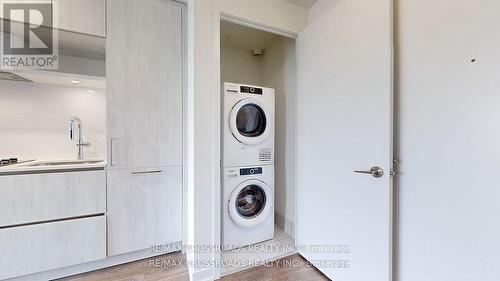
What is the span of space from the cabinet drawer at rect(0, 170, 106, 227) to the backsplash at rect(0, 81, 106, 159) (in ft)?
2.00

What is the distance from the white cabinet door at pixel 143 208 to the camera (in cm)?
169

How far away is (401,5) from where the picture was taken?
47.4 inches

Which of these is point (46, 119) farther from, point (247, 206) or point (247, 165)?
point (247, 206)

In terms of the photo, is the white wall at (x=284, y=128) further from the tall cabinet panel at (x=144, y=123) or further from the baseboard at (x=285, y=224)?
the tall cabinet panel at (x=144, y=123)

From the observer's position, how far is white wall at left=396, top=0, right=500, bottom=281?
2.93 feet

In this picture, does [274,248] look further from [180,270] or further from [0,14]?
[0,14]

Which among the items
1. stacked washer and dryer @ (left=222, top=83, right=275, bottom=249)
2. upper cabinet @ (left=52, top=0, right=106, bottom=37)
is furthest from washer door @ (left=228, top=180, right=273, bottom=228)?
upper cabinet @ (left=52, top=0, right=106, bottom=37)

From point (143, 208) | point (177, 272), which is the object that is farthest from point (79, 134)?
point (177, 272)

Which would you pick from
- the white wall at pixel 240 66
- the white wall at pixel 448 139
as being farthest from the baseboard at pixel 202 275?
the white wall at pixel 240 66

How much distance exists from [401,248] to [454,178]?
19.9 inches

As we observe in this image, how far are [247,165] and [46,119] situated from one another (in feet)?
6.36

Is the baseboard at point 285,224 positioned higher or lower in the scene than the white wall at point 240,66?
lower

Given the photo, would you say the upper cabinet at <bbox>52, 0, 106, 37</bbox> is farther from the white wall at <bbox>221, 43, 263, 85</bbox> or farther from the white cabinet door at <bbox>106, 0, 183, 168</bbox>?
the white wall at <bbox>221, 43, 263, 85</bbox>

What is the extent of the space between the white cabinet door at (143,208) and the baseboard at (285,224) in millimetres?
1176
